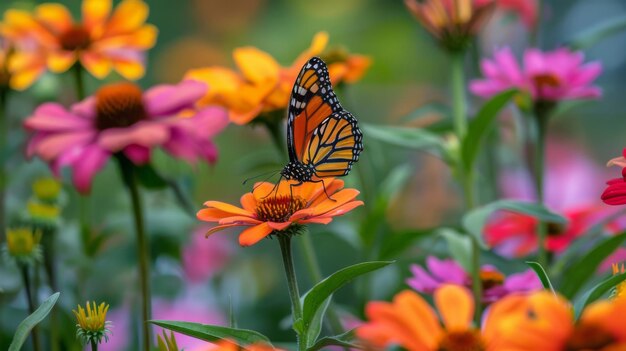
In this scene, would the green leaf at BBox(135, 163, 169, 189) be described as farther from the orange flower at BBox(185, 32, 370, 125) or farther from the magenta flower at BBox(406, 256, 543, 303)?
the magenta flower at BBox(406, 256, 543, 303)

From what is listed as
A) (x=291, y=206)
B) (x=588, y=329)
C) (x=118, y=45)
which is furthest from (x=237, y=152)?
(x=588, y=329)

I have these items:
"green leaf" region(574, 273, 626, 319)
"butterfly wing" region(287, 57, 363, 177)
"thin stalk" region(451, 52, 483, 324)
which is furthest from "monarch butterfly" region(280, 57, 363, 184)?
"green leaf" region(574, 273, 626, 319)

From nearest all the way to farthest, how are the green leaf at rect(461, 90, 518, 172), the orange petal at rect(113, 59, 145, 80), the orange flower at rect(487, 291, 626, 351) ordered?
the orange flower at rect(487, 291, 626, 351) < the green leaf at rect(461, 90, 518, 172) < the orange petal at rect(113, 59, 145, 80)

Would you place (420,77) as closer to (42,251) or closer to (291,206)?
(42,251)

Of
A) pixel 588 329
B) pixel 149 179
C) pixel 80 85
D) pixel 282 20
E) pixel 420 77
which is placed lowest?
pixel 588 329

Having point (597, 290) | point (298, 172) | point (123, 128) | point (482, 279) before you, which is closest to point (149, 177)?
point (123, 128)

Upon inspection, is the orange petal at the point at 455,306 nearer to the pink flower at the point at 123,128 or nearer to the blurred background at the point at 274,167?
the blurred background at the point at 274,167

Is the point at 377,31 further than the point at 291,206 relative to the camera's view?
Yes
